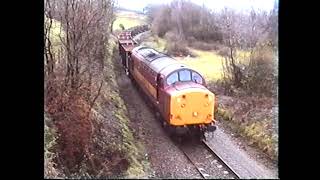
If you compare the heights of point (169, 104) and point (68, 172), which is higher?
point (169, 104)

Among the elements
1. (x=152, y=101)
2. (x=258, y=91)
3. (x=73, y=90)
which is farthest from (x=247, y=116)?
(x=73, y=90)

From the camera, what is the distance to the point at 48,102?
6.32 m

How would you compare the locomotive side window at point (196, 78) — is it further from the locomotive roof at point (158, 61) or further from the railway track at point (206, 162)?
the railway track at point (206, 162)

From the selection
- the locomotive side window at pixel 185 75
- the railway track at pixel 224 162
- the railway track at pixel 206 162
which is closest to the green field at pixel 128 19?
the locomotive side window at pixel 185 75

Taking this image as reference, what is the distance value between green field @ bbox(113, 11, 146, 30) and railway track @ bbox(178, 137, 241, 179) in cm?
181

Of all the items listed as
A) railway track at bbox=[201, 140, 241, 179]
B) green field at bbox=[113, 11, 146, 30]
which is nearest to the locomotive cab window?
railway track at bbox=[201, 140, 241, 179]

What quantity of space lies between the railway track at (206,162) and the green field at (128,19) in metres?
1.81

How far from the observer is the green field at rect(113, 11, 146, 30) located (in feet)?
20.9

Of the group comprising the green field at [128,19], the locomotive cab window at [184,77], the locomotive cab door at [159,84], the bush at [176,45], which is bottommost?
the locomotive cab door at [159,84]

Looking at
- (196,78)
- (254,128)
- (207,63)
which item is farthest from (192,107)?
(254,128)

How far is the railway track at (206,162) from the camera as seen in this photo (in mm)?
6047

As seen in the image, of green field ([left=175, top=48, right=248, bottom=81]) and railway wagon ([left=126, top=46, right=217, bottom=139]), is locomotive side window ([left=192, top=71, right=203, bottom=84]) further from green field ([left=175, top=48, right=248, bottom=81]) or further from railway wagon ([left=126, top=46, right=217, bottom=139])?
green field ([left=175, top=48, right=248, bottom=81])

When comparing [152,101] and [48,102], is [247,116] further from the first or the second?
[48,102]
